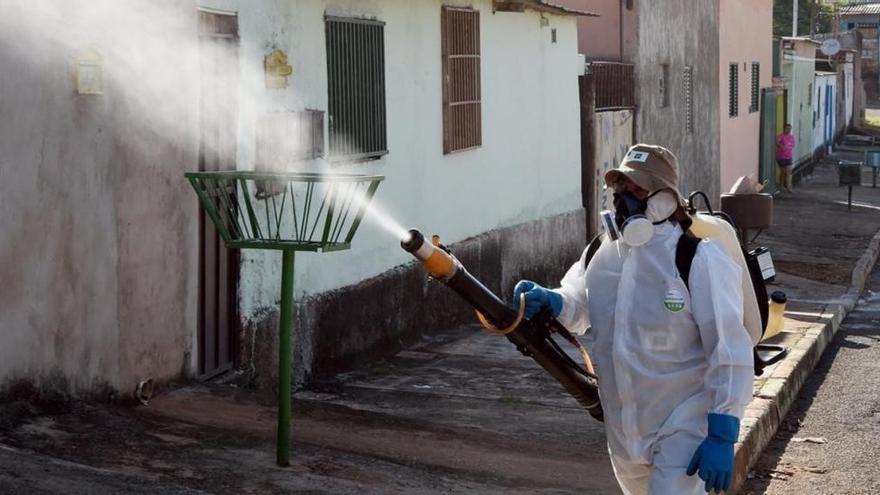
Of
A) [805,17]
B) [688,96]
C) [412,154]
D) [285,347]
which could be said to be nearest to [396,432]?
[285,347]

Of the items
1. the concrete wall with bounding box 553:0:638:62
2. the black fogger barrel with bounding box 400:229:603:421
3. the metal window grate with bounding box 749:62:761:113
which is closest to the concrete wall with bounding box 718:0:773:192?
the metal window grate with bounding box 749:62:761:113

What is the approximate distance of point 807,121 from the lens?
37812 mm

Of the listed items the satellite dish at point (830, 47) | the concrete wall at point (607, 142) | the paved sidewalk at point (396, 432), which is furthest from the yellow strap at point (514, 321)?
the satellite dish at point (830, 47)

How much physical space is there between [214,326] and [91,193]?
153 cm

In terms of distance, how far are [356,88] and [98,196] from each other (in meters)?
3.23

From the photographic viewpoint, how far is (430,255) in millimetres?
4742

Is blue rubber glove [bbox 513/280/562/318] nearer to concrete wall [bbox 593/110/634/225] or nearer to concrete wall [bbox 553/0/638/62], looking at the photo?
concrete wall [bbox 593/110/634/225]

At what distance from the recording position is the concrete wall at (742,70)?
24.5 m

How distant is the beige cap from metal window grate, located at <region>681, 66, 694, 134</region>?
16.4 meters

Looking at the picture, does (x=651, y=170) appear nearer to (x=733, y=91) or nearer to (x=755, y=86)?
(x=733, y=91)

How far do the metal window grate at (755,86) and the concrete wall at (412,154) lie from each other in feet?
44.8

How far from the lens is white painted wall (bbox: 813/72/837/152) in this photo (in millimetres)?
40156

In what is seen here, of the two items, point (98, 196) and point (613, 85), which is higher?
point (613, 85)

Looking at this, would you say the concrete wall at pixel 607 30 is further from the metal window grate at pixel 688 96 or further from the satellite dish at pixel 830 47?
the satellite dish at pixel 830 47
